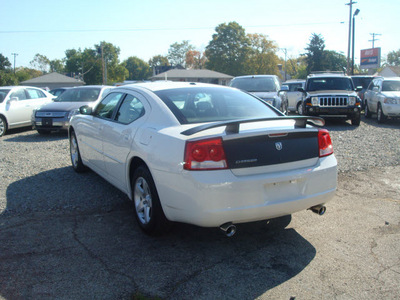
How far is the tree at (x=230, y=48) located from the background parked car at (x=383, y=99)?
230 feet

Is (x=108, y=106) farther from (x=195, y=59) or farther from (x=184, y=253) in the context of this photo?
(x=195, y=59)

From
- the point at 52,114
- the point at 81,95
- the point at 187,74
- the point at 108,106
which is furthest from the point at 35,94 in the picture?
the point at 187,74

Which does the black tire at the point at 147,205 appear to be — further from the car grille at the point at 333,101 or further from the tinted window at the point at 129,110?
the car grille at the point at 333,101

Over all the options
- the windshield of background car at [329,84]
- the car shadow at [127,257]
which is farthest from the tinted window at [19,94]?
the windshield of background car at [329,84]

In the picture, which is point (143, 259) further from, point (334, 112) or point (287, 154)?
point (334, 112)

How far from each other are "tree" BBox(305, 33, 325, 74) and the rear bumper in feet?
218

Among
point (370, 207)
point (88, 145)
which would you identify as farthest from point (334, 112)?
point (88, 145)

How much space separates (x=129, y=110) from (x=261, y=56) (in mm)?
84843

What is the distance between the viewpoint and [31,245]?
3973 mm

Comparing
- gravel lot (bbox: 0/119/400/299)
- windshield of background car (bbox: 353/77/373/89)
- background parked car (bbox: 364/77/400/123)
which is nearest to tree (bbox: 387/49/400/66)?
windshield of background car (bbox: 353/77/373/89)

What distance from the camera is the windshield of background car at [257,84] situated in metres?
13.0

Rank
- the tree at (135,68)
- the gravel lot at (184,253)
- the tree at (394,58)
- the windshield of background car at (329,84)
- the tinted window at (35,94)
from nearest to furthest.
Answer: the gravel lot at (184,253) → the tinted window at (35,94) → the windshield of background car at (329,84) → the tree at (394,58) → the tree at (135,68)

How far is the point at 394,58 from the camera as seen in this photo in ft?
427

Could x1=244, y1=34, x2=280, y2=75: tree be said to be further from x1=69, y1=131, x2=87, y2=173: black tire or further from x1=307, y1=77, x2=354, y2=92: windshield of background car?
x1=69, y1=131, x2=87, y2=173: black tire
